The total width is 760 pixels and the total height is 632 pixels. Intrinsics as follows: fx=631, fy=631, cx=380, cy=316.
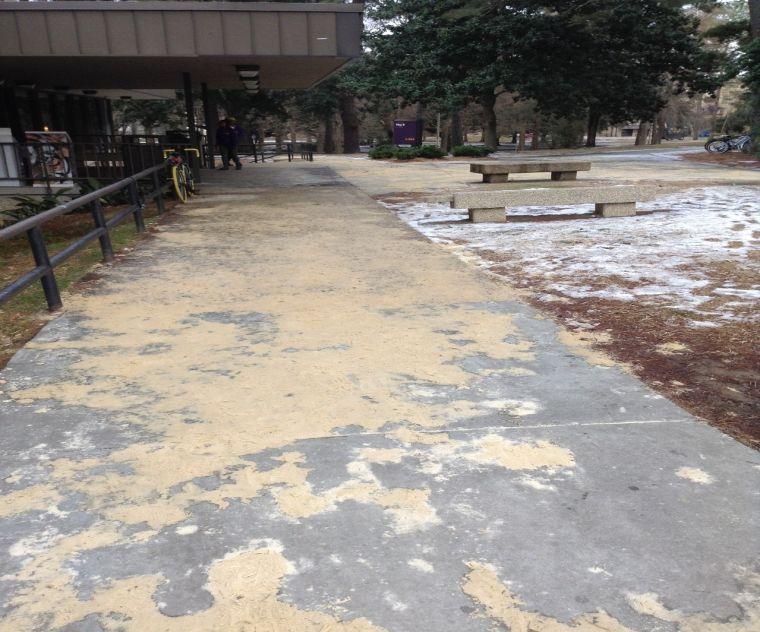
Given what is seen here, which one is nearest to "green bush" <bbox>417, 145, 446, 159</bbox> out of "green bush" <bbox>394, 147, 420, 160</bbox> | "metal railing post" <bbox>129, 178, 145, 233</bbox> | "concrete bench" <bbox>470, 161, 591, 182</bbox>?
"green bush" <bbox>394, 147, 420, 160</bbox>

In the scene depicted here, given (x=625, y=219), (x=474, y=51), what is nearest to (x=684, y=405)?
(x=625, y=219)

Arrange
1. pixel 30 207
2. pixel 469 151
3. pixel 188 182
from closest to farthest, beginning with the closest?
pixel 30 207, pixel 188 182, pixel 469 151

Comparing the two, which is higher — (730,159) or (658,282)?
(730,159)

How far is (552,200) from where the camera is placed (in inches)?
420

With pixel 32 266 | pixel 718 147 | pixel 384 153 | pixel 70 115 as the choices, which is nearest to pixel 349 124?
pixel 384 153

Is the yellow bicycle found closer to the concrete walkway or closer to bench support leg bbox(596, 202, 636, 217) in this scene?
bench support leg bbox(596, 202, 636, 217)

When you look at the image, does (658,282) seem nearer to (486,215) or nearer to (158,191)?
(486,215)

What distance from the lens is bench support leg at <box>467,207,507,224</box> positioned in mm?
10484

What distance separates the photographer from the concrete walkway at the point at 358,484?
216cm

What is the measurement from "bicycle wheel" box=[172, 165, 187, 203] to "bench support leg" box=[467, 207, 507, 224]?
6.66 m

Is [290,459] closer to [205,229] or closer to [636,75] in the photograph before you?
[205,229]

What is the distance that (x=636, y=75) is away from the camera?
114 ft

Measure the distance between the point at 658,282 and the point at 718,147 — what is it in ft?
77.6

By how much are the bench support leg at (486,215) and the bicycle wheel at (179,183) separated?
21.9ft
